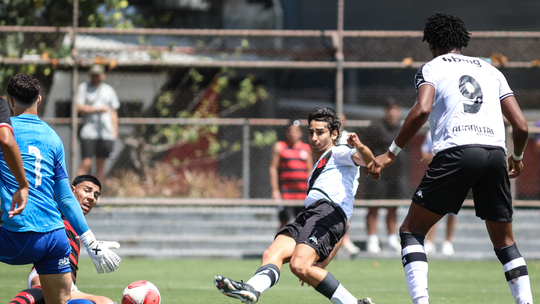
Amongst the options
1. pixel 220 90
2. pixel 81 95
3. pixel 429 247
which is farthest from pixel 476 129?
pixel 220 90

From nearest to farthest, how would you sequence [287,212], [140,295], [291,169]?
1. [140,295]
2. [287,212]
3. [291,169]

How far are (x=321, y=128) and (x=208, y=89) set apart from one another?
1020cm

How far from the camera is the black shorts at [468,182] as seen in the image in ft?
13.8

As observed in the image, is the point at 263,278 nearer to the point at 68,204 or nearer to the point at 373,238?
the point at 68,204

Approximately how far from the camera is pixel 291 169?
991 cm

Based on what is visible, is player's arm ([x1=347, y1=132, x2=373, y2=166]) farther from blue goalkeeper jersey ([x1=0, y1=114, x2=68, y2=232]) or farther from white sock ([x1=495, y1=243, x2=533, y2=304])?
blue goalkeeper jersey ([x1=0, y1=114, x2=68, y2=232])

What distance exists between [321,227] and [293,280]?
3078 millimetres

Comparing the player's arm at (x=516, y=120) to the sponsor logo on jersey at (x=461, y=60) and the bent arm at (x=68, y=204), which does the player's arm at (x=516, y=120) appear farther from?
the bent arm at (x=68, y=204)

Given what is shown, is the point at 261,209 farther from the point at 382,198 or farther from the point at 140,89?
the point at 140,89

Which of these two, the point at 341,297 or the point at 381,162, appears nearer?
the point at 381,162

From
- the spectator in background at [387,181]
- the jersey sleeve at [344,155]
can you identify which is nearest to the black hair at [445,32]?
the jersey sleeve at [344,155]

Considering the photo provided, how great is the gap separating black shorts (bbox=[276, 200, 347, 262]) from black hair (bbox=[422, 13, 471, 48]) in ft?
5.09

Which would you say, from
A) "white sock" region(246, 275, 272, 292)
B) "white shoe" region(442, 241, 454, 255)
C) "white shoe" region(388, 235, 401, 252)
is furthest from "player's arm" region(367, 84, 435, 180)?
"white shoe" region(442, 241, 454, 255)

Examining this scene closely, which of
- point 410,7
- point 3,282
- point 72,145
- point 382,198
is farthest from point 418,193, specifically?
point 410,7
